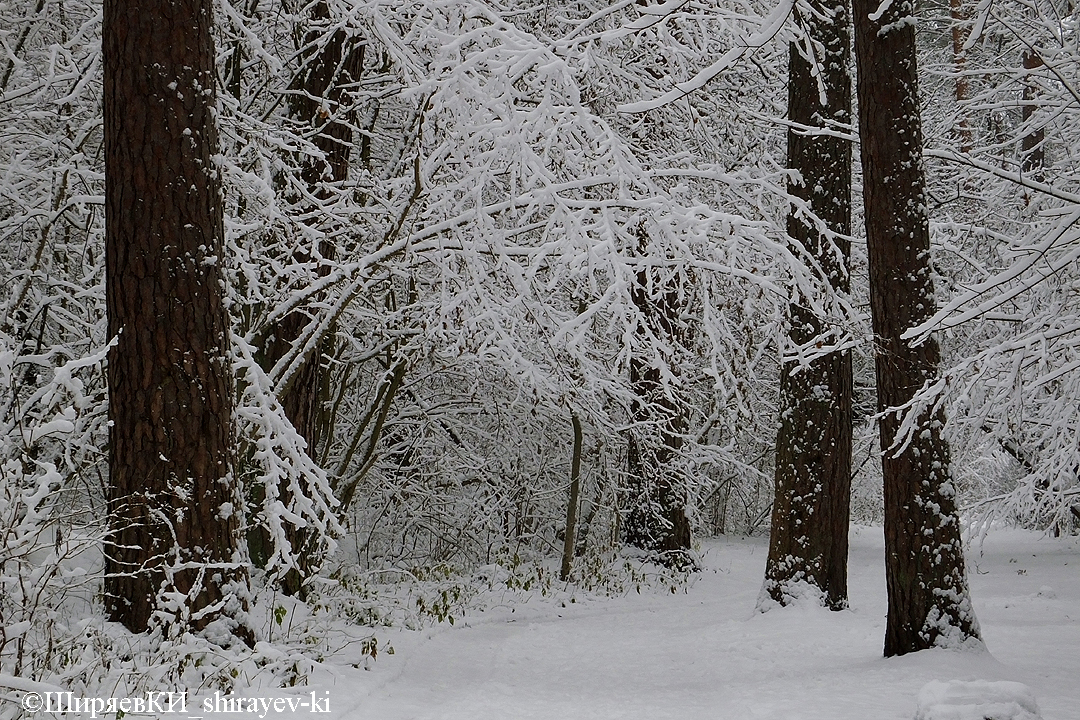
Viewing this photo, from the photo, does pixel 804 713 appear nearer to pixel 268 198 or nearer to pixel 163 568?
pixel 163 568

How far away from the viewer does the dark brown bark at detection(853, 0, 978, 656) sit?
6480mm

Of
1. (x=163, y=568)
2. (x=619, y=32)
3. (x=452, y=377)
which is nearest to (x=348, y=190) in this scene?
(x=163, y=568)

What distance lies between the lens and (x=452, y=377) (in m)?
12.1

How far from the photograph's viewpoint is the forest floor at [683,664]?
5.45m

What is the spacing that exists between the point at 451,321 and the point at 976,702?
175 inches

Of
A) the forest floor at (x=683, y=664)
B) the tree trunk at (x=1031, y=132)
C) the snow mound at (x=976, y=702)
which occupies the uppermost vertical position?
the tree trunk at (x=1031, y=132)

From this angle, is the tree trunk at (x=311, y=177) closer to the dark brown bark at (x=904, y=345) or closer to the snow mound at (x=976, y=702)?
the dark brown bark at (x=904, y=345)

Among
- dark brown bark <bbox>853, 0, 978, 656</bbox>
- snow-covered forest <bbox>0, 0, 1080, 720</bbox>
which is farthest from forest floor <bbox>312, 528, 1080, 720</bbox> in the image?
dark brown bark <bbox>853, 0, 978, 656</bbox>

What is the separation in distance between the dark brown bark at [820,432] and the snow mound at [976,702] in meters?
4.23

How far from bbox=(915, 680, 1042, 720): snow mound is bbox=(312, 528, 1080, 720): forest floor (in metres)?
0.39

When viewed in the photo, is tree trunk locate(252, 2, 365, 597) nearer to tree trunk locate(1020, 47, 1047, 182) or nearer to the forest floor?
the forest floor

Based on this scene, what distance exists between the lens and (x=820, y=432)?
9055mm

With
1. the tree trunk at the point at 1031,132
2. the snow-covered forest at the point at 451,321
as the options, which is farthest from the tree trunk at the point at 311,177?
the tree trunk at the point at 1031,132

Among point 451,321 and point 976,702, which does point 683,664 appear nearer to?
point 976,702
